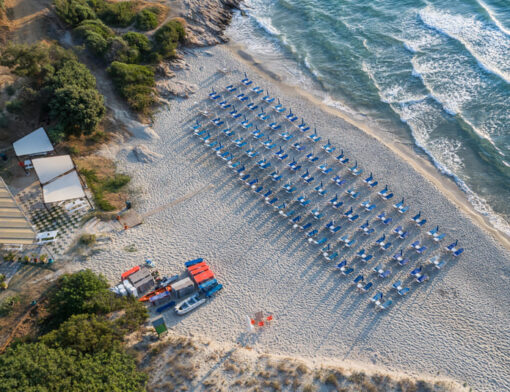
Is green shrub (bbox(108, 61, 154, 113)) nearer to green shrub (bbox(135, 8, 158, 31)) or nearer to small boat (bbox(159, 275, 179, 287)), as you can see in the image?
green shrub (bbox(135, 8, 158, 31))

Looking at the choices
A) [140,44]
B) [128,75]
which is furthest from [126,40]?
[128,75]

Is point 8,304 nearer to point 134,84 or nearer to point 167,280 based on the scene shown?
point 167,280

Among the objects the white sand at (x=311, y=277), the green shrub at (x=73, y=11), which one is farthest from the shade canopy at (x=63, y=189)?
the green shrub at (x=73, y=11)

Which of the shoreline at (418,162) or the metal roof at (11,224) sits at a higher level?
the metal roof at (11,224)

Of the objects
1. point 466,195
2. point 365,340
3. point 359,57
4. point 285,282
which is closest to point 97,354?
point 285,282

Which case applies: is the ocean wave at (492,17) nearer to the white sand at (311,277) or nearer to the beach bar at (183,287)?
the white sand at (311,277)

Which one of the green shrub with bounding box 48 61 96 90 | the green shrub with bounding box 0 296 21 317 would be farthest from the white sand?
the green shrub with bounding box 48 61 96 90
